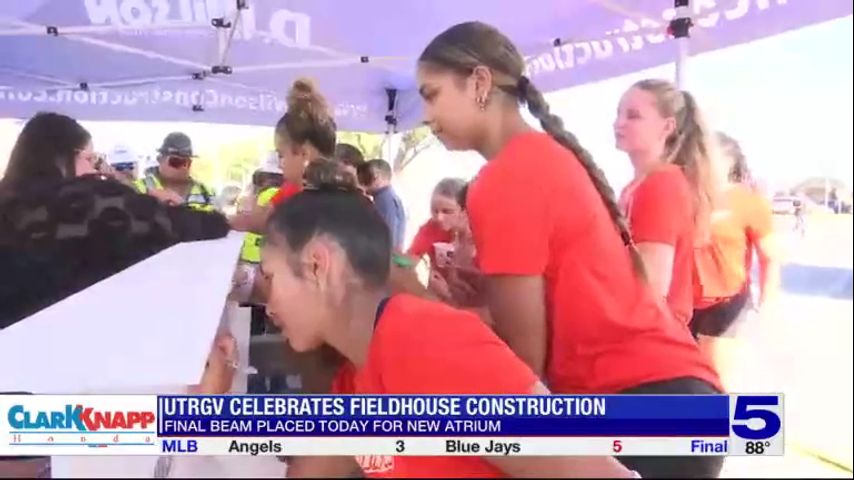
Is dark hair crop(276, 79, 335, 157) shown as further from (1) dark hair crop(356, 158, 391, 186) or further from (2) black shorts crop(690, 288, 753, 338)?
(2) black shorts crop(690, 288, 753, 338)

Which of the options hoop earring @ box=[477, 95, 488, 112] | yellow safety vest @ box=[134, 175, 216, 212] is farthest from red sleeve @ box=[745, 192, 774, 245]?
yellow safety vest @ box=[134, 175, 216, 212]

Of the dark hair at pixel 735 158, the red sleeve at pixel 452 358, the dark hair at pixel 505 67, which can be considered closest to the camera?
the red sleeve at pixel 452 358

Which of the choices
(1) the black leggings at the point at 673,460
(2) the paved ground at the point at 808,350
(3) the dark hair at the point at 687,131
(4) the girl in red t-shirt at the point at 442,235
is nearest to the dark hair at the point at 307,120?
(4) the girl in red t-shirt at the point at 442,235

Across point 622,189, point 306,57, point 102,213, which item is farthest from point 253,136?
point 622,189

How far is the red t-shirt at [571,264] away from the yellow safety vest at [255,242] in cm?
35

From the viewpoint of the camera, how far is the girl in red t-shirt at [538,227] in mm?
1253

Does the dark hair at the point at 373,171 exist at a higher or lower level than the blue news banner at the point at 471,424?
higher

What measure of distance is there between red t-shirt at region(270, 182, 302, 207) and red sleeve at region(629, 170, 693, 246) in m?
0.58

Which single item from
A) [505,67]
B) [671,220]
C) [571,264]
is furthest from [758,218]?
[505,67]

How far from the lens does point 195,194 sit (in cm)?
134

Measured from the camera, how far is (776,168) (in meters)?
1.41

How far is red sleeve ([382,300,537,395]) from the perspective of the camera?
46.3 inches

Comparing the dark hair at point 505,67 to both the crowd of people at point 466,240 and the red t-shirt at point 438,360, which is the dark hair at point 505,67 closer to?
the crowd of people at point 466,240

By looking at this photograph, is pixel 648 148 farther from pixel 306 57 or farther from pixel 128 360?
pixel 128 360
